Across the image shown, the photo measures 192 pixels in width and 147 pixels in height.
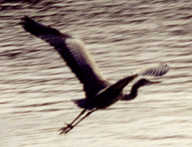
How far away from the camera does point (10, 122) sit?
2.39ft

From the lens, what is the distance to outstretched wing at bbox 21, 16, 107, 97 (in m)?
0.64

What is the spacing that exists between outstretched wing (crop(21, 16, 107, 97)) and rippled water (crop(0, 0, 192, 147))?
0.07 meters

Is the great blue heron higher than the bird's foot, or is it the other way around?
the great blue heron

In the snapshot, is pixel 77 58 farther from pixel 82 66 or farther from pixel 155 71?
pixel 155 71

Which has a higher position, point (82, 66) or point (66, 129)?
point (82, 66)

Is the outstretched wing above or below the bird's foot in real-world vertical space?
above

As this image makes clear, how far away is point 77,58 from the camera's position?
64 centimetres

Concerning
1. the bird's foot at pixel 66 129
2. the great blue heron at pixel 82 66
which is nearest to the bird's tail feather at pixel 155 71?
the great blue heron at pixel 82 66

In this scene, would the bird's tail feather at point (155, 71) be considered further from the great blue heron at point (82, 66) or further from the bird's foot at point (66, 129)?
the bird's foot at point (66, 129)

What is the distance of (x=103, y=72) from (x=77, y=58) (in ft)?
0.35

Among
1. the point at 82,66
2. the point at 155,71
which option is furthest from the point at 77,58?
Result: the point at 155,71

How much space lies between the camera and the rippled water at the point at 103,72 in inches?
26.9

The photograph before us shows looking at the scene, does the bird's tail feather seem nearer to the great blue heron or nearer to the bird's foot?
the great blue heron

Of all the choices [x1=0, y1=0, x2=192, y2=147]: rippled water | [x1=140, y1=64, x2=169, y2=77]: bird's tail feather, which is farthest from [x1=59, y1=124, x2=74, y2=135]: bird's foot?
[x1=140, y1=64, x2=169, y2=77]: bird's tail feather
